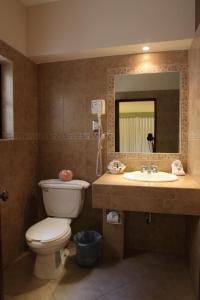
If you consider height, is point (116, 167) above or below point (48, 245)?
above

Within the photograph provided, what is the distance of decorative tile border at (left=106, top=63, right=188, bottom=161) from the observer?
218cm

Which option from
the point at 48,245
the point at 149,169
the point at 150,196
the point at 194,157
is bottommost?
the point at 48,245

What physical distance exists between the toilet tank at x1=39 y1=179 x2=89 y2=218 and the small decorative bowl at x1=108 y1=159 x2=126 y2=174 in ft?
0.92

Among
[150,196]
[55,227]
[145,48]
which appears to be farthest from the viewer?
[145,48]

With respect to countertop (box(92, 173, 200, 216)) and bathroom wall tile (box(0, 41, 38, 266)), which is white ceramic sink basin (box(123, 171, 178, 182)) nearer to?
countertop (box(92, 173, 200, 216))

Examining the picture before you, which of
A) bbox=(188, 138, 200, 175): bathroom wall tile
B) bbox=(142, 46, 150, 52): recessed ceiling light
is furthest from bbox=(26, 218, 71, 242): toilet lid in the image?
bbox=(142, 46, 150, 52): recessed ceiling light

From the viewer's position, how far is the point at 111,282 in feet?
6.06

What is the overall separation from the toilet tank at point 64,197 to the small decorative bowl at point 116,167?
0.92 feet

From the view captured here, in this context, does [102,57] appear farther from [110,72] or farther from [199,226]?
[199,226]

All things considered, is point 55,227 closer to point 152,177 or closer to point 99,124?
point 152,177

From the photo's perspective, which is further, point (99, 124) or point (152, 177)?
point (99, 124)

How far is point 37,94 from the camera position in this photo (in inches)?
99.0

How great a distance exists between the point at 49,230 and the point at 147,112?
1.39 meters

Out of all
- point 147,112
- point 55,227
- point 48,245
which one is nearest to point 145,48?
point 147,112
